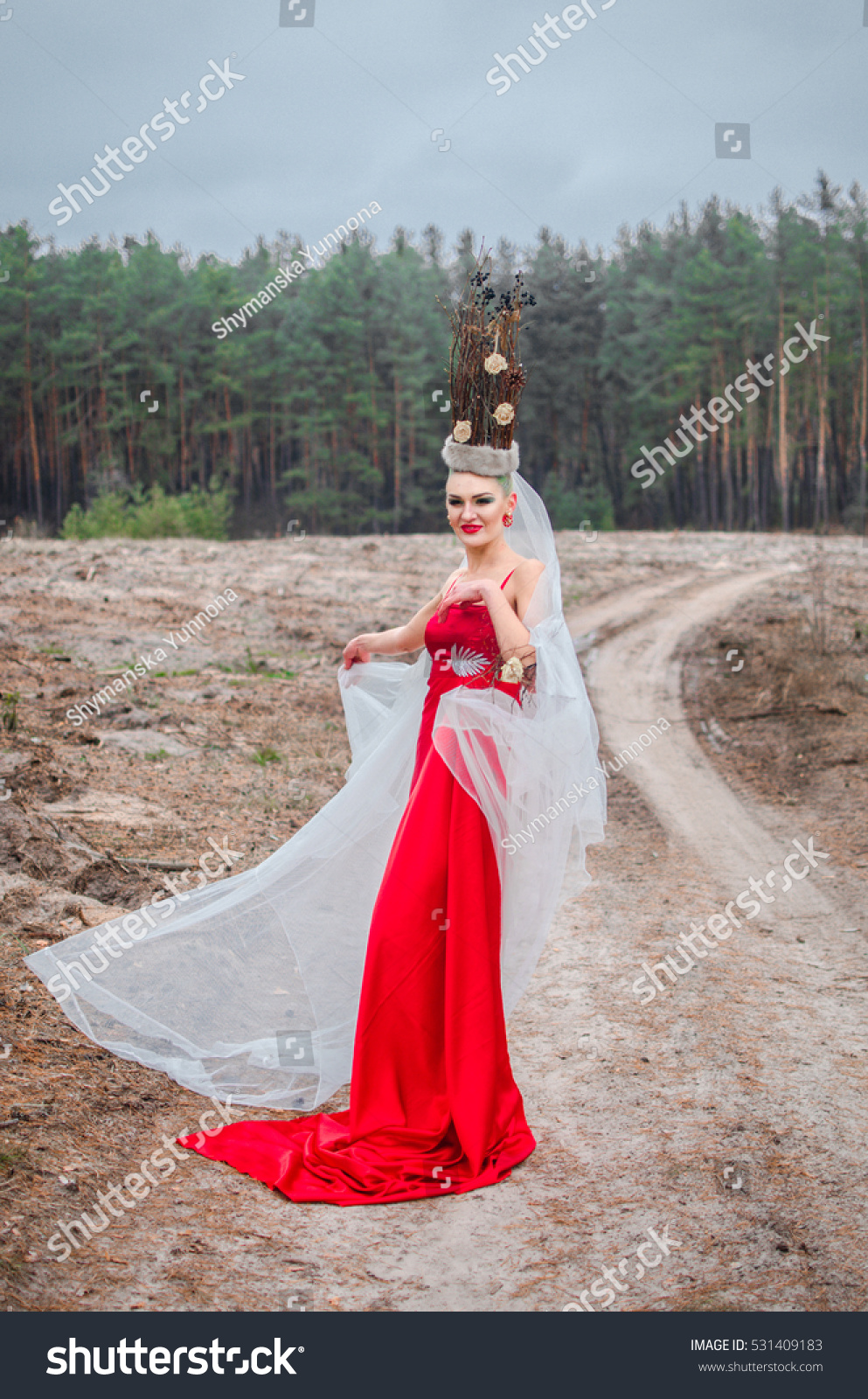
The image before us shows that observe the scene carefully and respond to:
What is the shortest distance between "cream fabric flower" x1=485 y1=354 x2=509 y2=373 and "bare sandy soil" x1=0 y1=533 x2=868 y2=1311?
284cm

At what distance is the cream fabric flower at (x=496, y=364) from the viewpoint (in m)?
3.43

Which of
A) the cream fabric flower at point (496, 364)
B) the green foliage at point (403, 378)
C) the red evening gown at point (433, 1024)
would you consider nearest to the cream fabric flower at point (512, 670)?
the red evening gown at point (433, 1024)

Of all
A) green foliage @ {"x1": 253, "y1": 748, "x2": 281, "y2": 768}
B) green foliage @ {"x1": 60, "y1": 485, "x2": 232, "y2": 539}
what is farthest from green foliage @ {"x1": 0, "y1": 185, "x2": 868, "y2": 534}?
green foliage @ {"x1": 253, "y1": 748, "x2": 281, "y2": 768}

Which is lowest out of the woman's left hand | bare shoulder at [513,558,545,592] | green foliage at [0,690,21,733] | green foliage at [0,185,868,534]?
green foliage at [0,690,21,733]

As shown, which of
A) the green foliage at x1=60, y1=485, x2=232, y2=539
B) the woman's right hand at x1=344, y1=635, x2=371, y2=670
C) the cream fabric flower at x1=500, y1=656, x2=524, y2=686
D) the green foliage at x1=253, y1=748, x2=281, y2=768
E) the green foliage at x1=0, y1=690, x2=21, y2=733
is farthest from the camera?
the green foliage at x1=60, y1=485, x2=232, y2=539

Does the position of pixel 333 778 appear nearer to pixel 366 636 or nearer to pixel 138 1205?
pixel 366 636

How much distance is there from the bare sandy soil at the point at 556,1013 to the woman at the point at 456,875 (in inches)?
7.7

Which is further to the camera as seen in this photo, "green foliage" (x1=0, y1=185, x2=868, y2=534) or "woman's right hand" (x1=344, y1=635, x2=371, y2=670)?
"green foliage" (x1=0, y1=185, x2=868, y2=534)

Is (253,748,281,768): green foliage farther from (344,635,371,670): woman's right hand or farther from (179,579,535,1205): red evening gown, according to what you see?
(179,579,535,1205): red evening gown

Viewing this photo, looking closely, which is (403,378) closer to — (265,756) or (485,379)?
(265,756)

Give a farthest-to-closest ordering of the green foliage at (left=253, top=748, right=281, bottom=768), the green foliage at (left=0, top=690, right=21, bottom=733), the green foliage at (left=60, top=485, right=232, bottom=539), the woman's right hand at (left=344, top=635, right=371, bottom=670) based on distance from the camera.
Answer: the green foliage at (left=60, top=485, right=232, bottom=539)
the green foliage at (left=253, top=748, right=281, bottom=768)
the green foliage at (left=0, top=690, right=21, bottom=733)
the woman's right hand at (left=344, top=635, right=371, bottom=670)

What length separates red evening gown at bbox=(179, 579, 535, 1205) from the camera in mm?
3340

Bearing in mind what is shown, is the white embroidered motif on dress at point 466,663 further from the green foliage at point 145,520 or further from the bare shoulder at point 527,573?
the green foliage at point 145,520

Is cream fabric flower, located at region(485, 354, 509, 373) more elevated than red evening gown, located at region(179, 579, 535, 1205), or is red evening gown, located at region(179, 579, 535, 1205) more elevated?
cream fabric flower, located at region(485, 354, 509, 373)
